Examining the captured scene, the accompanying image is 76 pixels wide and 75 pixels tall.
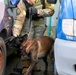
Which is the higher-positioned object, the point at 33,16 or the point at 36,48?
the point at 33,16

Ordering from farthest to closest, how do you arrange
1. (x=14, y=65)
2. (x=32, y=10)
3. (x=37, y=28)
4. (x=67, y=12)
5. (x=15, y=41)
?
1. (x=14, y=65)
2. (x=37, y=28)
3. (x=15, y=41)
4. (x=32, y=10)
5. (x=67, y=12)

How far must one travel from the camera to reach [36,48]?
17.8ft

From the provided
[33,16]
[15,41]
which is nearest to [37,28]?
[33,16]

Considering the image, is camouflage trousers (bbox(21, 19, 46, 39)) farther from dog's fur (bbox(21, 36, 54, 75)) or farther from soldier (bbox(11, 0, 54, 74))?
dog's fur (bbox(21, 36, 54, 75))

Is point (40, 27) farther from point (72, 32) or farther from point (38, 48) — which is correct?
point (72, 32)

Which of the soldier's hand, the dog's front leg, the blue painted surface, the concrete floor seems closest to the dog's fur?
the dog's front leg

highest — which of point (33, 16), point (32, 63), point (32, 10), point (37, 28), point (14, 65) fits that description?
point (32, 10)

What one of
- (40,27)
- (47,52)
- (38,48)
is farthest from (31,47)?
(40,27)

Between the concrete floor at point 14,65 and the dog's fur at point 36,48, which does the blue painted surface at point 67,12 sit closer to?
the dog's fur at point 36,48

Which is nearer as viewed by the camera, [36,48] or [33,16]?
[36,48]

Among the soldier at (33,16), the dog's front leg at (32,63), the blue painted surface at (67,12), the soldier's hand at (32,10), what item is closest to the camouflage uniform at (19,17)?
the soldier at (33,16)

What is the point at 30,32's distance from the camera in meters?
6.01

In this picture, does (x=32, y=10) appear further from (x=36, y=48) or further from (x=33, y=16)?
(x=36, y=48)

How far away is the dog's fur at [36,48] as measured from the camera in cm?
528
